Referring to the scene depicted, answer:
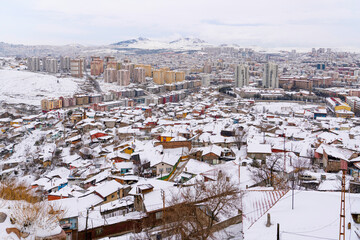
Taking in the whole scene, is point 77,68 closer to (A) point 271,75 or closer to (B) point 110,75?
(B) point 110,75

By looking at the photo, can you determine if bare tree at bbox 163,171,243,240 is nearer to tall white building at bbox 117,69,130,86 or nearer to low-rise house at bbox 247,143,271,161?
low-rise house at bbox 247,143,271,161

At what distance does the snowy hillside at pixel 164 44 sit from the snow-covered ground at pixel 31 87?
62111mm

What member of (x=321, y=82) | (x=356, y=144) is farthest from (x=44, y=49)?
(x=356, y=144)

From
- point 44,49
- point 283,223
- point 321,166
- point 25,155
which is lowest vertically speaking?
point 25,155

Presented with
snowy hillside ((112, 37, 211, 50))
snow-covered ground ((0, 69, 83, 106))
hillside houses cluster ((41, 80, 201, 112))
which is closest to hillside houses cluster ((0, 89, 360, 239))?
hillside houses cluster ((41, 80, 201, 112))

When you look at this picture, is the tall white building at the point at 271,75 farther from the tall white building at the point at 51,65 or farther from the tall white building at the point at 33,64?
the tall white building at the point at 33,64

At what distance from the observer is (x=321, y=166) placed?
610 centimetres

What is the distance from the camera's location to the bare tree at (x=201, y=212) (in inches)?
99.2

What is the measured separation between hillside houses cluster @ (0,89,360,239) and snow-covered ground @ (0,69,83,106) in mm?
6609

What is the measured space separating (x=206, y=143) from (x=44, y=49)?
3131 inches

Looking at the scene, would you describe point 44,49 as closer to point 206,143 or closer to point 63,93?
point 63,93

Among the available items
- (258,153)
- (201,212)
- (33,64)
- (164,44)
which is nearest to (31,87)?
(33,64)

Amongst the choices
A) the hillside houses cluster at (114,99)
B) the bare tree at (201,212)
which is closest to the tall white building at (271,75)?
the hillside houses cluster at (114,99)

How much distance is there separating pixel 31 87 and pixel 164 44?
240 ft
